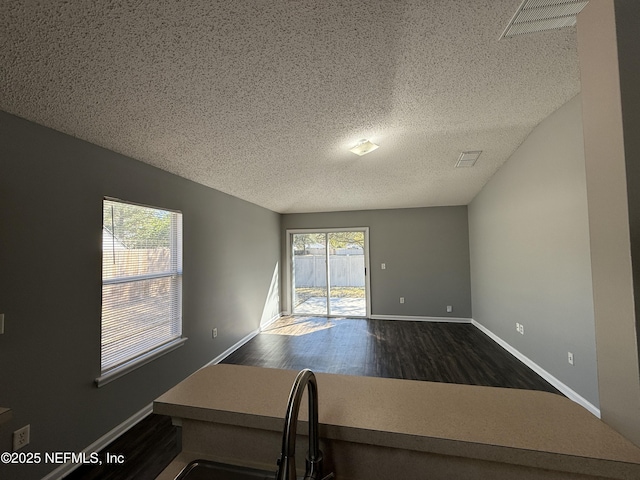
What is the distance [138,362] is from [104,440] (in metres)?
0.55

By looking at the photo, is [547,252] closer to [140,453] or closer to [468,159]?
[468,159]

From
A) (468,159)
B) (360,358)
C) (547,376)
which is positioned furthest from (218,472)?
(468,159)

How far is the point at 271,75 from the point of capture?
1880mm

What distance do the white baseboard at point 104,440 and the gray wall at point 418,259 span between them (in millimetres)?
4378

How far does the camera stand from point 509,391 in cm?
91

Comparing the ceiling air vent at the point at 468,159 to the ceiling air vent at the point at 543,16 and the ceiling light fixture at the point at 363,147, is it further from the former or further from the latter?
the ceiling air vent at the point at 543,16

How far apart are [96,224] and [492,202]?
16.4 ft

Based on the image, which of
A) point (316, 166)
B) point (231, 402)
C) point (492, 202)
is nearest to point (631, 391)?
Answer: point (231, 402)

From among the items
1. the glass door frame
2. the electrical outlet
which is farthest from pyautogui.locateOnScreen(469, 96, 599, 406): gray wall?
the electrical outlet

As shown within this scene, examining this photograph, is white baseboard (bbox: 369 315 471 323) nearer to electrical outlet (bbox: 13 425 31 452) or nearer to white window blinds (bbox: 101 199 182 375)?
white window blinds (bbox: 101 199 182 375)

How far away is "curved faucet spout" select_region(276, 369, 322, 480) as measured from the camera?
596 millimetres

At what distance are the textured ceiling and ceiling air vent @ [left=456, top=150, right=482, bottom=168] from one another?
33 centimetres

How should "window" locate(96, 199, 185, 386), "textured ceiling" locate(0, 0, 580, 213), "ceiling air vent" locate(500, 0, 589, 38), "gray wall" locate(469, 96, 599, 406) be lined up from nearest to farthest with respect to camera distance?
"textured ceiling" locate(0, 0, 580, 213) < "ceiling air vent" locate(500, 0, 589, 38) < "window" locate(96, 199, 185, 386) < "gray wall" locate(469, 96, 599, 406)

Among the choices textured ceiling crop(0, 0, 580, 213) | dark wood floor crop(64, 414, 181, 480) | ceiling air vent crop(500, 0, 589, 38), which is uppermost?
ceiling air vent crop(500, 0, 589, 38)
